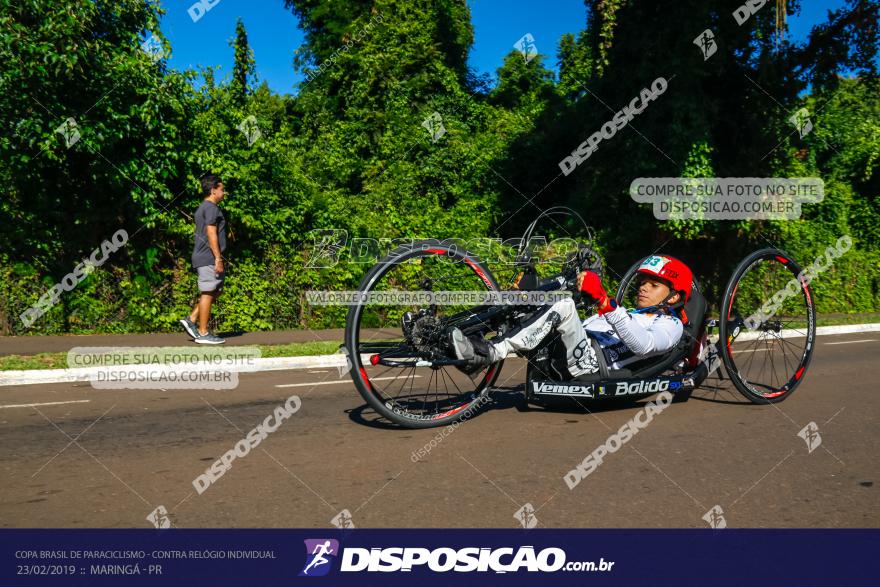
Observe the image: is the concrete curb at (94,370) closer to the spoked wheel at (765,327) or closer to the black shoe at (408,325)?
the black shoe at (408,325)

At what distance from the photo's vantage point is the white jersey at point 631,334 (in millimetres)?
5371

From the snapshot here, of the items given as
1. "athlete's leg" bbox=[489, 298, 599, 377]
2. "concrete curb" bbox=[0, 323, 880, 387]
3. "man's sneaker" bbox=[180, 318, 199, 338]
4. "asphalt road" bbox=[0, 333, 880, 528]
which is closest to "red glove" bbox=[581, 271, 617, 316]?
"athlete's leg" bbox=[489, 298, 599, 377]

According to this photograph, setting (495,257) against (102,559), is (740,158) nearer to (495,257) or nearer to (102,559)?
(495,257)

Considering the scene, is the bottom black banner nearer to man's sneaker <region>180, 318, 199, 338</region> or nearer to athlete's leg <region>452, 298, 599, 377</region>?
athlete's leg <region>452, 298, 599, 377</region>

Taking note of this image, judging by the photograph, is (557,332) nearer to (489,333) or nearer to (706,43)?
(489,333)

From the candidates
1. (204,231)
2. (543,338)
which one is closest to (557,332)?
(543,338)

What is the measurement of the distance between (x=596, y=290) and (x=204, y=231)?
6.41 metres

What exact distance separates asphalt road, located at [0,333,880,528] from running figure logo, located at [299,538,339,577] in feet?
0.64

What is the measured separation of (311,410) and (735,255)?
13409 millimetres

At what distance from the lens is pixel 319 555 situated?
10.3 ft

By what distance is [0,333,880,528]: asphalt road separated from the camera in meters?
3.61

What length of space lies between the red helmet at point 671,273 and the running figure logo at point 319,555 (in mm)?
3657

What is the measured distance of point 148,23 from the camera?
11477 mm

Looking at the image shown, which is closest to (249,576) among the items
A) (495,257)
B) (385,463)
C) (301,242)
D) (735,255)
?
(385,463)
